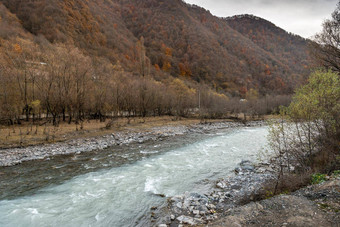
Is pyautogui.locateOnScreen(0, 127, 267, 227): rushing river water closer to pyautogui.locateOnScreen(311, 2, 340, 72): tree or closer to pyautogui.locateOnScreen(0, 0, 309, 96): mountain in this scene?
pyautogui.locateOnScreen(311, 2, 340, 72): tree

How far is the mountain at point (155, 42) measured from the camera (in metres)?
98.6

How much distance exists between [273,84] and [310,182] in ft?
480

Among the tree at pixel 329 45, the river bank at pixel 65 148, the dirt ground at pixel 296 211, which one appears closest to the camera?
the dirt ground at pixel 296 211

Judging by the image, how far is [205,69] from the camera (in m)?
144

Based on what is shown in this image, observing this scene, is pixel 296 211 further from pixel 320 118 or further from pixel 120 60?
pixel 120 60

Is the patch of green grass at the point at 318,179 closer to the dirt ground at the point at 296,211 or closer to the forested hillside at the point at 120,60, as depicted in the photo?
the dirt ground at the point at 296,211

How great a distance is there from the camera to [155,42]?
520 ft

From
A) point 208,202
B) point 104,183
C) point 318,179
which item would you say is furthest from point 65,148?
point 318,179

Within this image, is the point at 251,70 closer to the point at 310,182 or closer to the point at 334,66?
the point at 334,66

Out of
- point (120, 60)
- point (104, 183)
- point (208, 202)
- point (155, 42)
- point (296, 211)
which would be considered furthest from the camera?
point (155, 42)

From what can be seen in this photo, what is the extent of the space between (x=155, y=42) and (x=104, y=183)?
6339 inches

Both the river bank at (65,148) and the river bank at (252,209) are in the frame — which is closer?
the river bank at (252,209)

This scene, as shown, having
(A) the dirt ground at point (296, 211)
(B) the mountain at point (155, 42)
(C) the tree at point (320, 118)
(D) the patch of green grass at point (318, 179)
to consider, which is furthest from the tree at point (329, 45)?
(B) the mountain at point (155, 42)

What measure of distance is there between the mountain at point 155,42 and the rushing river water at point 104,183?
82098mm
